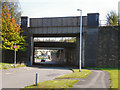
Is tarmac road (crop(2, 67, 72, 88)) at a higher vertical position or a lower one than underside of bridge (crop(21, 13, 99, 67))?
lower

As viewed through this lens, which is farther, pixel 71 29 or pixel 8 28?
pixel 71 29

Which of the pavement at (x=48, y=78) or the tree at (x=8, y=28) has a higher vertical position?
the tree at (x=8, y=28)

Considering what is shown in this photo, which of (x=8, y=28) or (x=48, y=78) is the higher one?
(x=8, y=28)

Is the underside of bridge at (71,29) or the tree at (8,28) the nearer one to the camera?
the tree at (8,28)

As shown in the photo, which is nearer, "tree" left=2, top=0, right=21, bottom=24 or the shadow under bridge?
"tree" left=2, top=0, right=21, bottom=24

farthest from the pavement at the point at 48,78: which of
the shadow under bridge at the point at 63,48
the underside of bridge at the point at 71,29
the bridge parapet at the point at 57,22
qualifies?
the shadow under bridge at the point at 63,48

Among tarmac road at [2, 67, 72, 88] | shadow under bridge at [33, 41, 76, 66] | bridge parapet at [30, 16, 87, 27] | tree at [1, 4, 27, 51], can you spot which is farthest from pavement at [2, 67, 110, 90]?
shadow under bridge at [33, 41, 76, 66]

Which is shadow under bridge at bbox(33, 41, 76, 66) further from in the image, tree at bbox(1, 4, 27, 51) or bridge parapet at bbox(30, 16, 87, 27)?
tree at bbox(1, 4, 27, 51)

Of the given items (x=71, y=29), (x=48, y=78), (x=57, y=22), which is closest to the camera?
(x=48, y=78)

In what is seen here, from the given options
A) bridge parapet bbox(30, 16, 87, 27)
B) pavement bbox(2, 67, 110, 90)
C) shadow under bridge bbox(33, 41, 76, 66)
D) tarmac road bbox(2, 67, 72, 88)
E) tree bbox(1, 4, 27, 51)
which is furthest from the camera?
shadow under bridge bbox(33, 41, 76, 66)

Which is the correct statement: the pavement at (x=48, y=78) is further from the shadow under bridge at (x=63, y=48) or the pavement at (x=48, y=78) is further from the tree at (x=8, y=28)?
the shadow under bridge at (x=63, y=48)

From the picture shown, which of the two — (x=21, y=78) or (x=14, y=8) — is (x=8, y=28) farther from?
(x=21, y=78)

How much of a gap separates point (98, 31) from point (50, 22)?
9.76m

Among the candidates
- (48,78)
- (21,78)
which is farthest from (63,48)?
(21,78)
